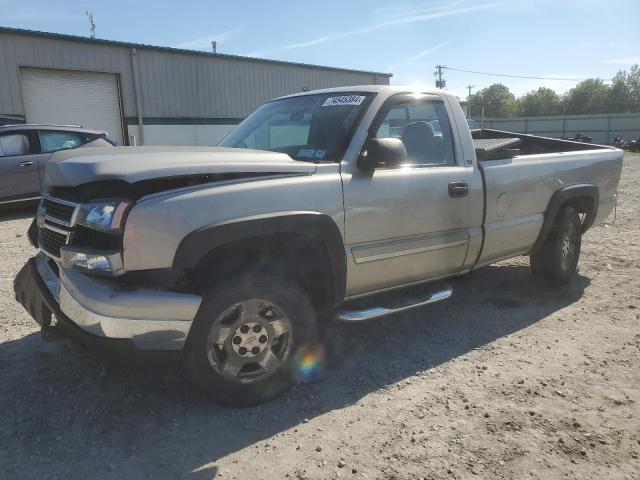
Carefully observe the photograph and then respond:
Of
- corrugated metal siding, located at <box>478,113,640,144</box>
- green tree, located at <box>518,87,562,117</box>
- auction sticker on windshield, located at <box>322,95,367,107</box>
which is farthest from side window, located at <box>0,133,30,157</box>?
green tree, located at <box>518,87,562,117</box>

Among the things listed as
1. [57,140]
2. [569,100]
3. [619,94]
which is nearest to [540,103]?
[569,100]

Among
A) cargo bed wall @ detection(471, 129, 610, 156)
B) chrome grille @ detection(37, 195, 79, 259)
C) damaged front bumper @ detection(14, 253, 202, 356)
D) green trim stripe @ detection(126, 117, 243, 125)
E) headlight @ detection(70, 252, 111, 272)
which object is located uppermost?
green trim stripe @ detection(126, 117, 243, 125)

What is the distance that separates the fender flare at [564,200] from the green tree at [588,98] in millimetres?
111597

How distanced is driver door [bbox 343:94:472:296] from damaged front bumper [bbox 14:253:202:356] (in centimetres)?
115

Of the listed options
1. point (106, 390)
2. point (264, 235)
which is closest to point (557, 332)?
point (264, 235)

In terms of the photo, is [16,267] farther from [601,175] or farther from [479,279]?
[601,175]

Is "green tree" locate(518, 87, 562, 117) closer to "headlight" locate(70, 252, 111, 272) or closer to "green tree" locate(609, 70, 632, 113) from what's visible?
"green tree" locate(609, 70, 632, 113)

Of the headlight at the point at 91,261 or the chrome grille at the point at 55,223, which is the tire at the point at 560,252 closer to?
the headlight at the point at 91,261

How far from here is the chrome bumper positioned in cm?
254

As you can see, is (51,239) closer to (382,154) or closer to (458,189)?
(382,154)

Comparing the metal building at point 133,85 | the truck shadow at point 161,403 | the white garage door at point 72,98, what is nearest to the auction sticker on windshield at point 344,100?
the truck shadow at point 161,403

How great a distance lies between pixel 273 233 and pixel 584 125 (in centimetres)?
5387

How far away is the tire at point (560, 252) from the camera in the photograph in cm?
504

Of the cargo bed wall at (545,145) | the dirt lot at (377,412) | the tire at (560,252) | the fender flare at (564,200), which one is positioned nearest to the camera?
the dirt lot at (377,412)
